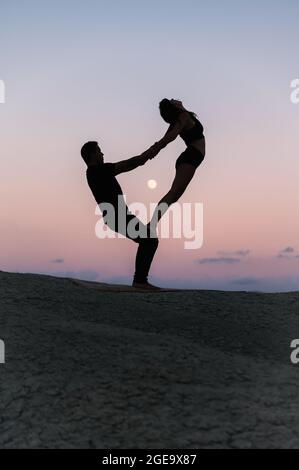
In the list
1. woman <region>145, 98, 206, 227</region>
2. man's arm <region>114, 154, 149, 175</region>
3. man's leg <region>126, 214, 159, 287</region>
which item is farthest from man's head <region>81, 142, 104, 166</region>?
woman <region>145, 98, 206, 227</region>

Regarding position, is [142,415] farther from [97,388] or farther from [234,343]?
[234,343]

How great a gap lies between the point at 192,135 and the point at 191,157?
0.29 meters

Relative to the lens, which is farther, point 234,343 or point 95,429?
point 234,343

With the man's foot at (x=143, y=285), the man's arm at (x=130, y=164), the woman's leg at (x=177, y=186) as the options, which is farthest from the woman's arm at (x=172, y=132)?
the man's foot at (x=143, y=285)

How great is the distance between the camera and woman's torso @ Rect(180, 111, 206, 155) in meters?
7.71

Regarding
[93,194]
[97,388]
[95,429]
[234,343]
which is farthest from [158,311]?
[95,429]

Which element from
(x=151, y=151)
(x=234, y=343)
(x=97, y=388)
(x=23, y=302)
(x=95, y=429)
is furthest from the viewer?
(x=151, y=151)

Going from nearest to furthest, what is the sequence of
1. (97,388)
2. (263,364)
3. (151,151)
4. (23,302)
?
(97,388) < (263,364) < (23,302) < (151,151)

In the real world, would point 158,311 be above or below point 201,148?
below

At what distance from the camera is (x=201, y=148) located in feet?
25.5

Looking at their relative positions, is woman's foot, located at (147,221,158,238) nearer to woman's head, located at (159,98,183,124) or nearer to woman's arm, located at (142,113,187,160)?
woman's arm, located at (142,113,187,160)

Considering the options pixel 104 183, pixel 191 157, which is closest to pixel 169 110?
pixel 191 157
